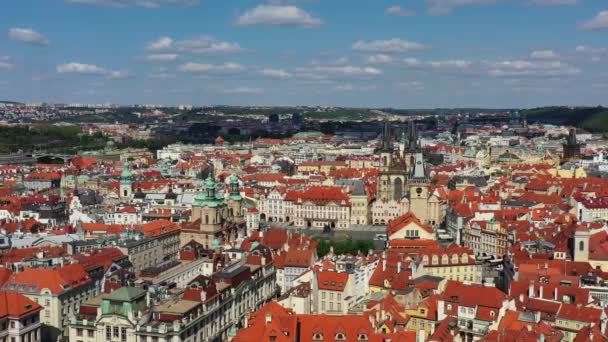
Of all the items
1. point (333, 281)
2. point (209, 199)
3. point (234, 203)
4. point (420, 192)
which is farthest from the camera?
point (420, 192)

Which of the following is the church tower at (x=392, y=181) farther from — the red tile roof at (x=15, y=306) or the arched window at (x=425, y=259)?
the red tile roof at (x=15, y=306)

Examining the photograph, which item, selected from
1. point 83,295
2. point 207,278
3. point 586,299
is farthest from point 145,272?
point 586,299

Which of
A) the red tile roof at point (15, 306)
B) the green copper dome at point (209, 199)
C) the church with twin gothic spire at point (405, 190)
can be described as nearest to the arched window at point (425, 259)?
the green copper dome at point (209, 199)

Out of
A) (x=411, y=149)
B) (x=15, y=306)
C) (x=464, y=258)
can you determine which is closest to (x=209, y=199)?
(x=464, y=258)

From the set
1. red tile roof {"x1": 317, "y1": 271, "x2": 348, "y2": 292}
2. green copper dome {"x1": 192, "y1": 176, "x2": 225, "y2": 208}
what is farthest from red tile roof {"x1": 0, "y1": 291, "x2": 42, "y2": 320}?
green copper dome {"x1": 192, "y1": 176, "x2": 225, "y2": 208}

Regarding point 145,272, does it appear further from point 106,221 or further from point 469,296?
point 106,221

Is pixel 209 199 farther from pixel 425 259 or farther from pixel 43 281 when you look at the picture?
pixel 43 281

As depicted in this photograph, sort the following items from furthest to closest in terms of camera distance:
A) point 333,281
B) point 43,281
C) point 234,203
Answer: point 234,203 < point 333,281 < point 43,281

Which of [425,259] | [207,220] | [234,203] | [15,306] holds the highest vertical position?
[234,203]
